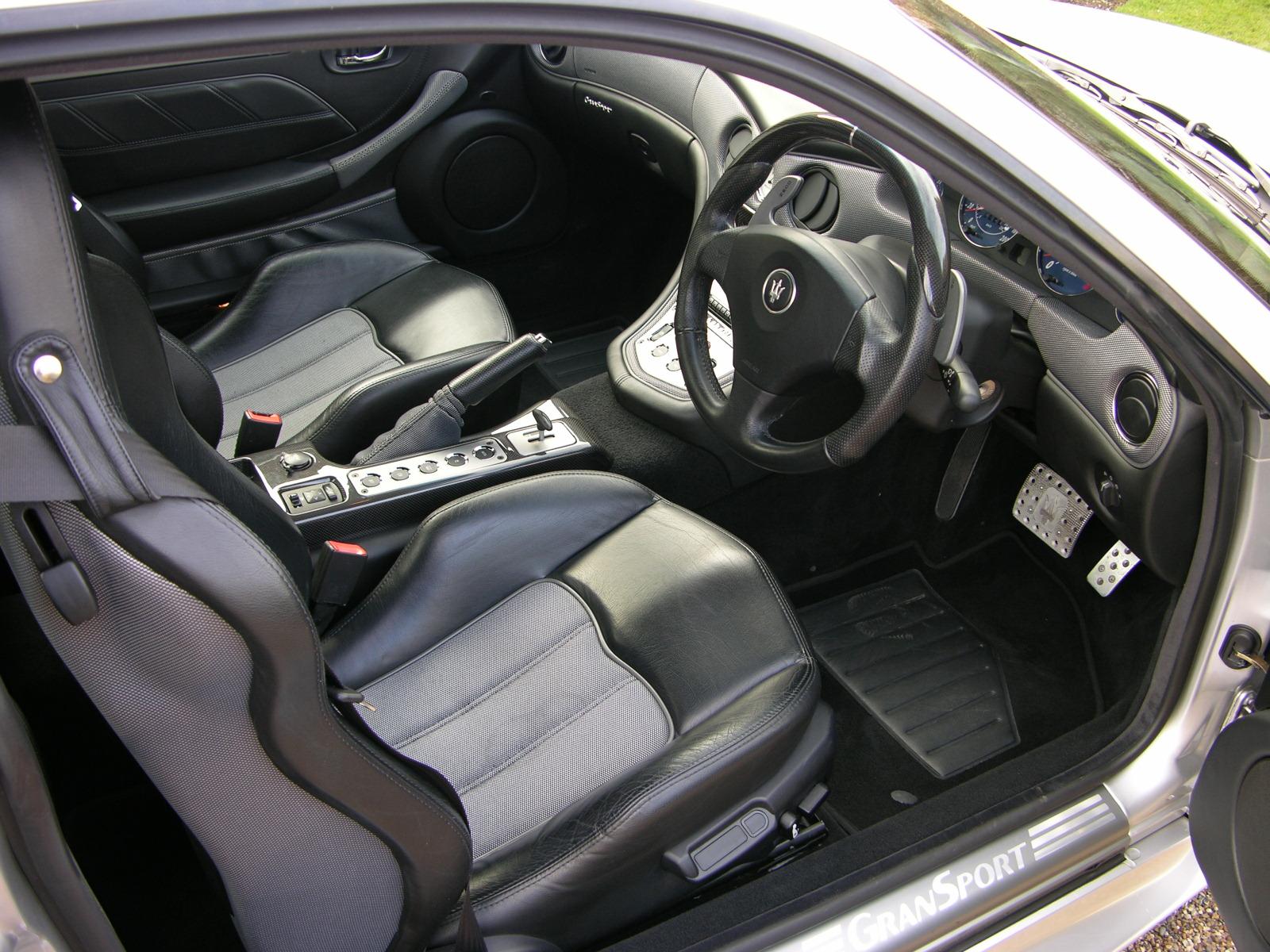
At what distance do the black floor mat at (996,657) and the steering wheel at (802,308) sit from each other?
515 mm

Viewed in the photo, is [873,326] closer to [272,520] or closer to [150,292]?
[272,520]

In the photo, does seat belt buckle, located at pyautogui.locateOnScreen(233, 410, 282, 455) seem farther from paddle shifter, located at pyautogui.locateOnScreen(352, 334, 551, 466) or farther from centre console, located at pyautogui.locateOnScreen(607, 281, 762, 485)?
centre console, located at pyautogui.locateOnScreen(607, 281, 762, 485)

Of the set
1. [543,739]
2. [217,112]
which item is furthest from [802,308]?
[217,112]

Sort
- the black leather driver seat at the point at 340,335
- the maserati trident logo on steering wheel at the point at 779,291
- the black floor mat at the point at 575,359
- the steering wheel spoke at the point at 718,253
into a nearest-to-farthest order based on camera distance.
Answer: the maserati trident logo on steering wheel at the point at 779,291, the steering wheel spoke at the point at 718,253, the black leather driver seat at the point at 340,335, the black floor mat at the point at 575,359

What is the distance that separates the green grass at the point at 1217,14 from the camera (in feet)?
11.7

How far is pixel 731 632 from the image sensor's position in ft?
4.36

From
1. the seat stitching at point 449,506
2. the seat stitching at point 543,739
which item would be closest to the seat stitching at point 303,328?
the seat stitching at point 449,506

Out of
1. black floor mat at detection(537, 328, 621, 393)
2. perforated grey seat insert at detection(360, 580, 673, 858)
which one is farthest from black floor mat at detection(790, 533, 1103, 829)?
black floor mat at detection(537, 328, 621, 393)

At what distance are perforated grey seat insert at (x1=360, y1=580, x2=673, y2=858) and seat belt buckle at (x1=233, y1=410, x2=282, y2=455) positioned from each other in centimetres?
51

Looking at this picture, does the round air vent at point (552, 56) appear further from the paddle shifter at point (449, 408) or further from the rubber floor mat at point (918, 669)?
the rubber floor mat at point (918, 669)

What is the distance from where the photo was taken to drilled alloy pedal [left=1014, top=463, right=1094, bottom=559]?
165cm

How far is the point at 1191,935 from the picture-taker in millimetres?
1482

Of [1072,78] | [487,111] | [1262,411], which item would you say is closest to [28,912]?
[1262,411]

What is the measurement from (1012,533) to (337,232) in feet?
5.55
